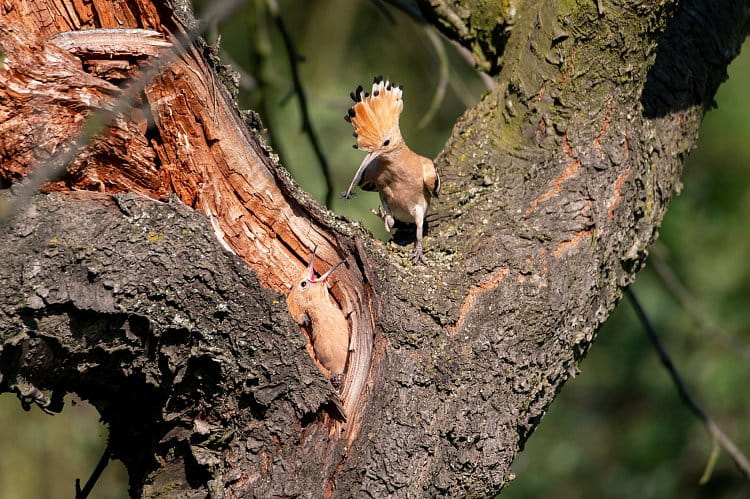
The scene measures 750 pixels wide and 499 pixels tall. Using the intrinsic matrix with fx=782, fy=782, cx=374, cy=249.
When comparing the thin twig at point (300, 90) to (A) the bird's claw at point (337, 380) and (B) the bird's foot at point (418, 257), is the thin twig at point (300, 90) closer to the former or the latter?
(B) the bird's foot at point (418, 257)

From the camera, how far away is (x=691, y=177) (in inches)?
215

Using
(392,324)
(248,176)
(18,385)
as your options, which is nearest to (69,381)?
(18,385)

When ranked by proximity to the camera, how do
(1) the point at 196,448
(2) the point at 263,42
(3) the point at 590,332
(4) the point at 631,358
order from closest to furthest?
(1) the point at 196,448, (3) the point at 590,332, (2) the point at 263,42, (4) the point at 631,358

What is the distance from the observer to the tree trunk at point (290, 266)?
1615 mm

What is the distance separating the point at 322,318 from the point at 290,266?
0.15 m

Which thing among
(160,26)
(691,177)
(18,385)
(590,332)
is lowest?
(691,177)

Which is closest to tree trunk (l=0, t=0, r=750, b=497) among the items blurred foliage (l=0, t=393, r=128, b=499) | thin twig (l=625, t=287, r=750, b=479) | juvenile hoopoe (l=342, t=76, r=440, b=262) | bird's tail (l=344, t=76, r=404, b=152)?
thin twig (l=625, t=287, r=750, b=479)

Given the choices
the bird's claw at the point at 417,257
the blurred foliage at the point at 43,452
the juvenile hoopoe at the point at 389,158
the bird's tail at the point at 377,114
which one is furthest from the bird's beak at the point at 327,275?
Result: the blurred foliage at the point at 43,452

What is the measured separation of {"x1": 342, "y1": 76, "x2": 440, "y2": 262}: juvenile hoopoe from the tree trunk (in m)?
0.63

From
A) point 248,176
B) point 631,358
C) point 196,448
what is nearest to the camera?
point 196,448

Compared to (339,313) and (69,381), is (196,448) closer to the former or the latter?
(69,381)

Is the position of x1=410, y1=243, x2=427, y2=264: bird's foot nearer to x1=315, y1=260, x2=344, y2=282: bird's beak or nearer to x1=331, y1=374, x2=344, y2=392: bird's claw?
x1=315, y1=260, x2=344, y2=282: bird's beak

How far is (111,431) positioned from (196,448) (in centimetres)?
24

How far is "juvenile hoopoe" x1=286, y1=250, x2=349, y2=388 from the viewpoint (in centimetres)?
189
